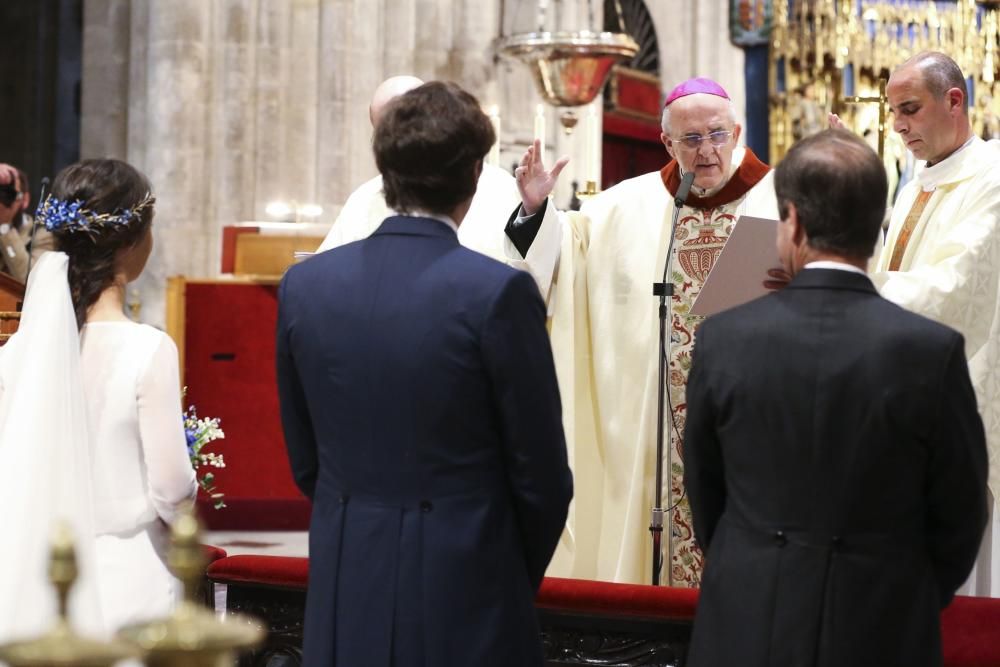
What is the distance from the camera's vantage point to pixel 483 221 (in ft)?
16.3

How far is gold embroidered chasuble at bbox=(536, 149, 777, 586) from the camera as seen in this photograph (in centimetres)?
485

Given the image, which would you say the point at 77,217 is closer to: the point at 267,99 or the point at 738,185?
the point at 738,185

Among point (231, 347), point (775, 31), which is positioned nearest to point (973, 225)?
point (231, 347)

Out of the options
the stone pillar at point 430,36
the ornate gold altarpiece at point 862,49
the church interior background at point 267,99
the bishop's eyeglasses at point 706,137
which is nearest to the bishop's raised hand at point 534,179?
the bishop's eyeglasses at point 706,137

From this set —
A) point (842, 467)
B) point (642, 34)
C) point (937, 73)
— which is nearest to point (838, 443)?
point (842, 467)

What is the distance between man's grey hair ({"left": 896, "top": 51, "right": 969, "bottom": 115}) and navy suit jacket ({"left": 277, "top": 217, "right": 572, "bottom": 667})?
2.12m

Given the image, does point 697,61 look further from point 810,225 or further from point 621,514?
point 810,225

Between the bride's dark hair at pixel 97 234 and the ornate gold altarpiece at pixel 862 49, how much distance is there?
387 inches

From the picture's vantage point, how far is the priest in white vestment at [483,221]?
4668 millimetres

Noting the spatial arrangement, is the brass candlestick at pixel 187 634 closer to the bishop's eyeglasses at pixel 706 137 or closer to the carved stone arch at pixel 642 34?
the bishop's eyeglasses at pixel 706 137

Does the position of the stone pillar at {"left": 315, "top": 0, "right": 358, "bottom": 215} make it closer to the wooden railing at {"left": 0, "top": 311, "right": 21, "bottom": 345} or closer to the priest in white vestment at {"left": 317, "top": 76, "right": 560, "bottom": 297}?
the priest in white vestment at {"left": 317, "top": 76, "right": 560, "bottom": 297}

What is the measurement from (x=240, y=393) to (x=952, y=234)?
4.50 m

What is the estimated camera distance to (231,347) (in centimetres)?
801

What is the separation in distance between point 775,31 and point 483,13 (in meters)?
3.63
